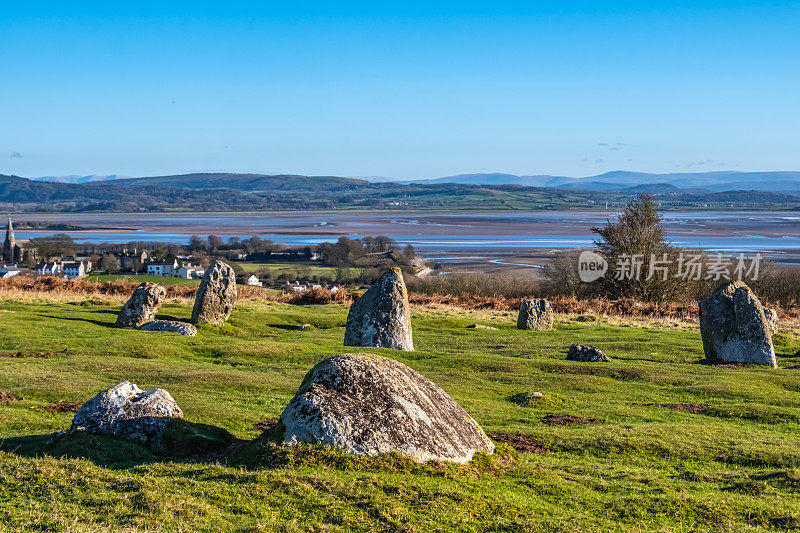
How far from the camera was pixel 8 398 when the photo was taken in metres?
18.7

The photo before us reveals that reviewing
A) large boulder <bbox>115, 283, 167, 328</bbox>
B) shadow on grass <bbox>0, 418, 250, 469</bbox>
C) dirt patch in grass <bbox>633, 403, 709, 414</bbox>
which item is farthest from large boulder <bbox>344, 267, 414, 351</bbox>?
shadow on grass <bbox>0, 418, 250, 469</bbox>

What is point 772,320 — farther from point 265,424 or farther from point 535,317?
point 265,424

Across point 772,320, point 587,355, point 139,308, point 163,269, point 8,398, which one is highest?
point 139,308

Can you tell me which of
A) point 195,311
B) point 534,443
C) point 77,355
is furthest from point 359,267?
point 534,443

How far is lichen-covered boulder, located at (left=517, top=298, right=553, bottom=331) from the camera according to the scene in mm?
39875

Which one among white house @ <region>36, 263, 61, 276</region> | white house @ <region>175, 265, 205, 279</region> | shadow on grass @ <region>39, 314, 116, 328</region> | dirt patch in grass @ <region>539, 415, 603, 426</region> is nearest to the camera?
dirt patch in grass @ <region>539, 415, 603, 426</region>

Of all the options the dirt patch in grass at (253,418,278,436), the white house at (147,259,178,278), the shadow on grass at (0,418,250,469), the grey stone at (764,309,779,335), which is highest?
the shadow on grass at (0,418,250,469)

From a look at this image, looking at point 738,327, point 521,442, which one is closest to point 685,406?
point 521,442

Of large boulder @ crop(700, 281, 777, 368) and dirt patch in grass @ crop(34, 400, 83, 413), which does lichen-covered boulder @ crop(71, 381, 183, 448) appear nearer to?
dirt patch in grass @ crop(34, 400, 83, 413)

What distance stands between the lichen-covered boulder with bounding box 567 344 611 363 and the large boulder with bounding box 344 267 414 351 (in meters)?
6.39

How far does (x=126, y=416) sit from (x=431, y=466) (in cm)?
543

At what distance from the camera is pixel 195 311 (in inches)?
1372

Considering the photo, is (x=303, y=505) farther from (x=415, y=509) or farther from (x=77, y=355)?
(x=77, y=355)

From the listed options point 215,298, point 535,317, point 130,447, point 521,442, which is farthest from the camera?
point 535,317
